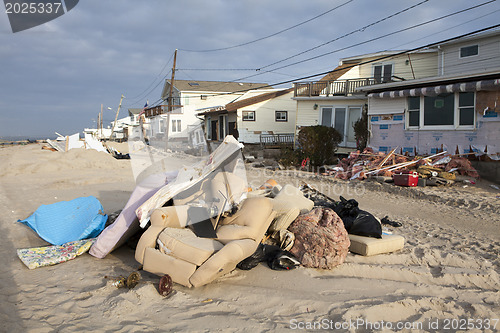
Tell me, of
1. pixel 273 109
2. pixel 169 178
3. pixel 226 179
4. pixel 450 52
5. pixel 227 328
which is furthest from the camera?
pixel 273 109

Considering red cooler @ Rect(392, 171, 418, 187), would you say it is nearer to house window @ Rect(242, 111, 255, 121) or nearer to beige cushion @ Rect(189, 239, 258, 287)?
beige cushion @ Rect(189, 239, 258, 287)

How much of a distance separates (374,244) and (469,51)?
60.1 feet

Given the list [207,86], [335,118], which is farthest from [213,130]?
[335,118]

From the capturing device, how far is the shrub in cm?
1539

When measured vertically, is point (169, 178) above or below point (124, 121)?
below

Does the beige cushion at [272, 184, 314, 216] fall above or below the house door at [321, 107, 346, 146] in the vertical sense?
below

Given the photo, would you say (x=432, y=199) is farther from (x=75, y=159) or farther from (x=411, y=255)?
(x=75, y=159)

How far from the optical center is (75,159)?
15891mm

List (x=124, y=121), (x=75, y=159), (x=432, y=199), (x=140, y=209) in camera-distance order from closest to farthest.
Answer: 1. (x=140, y=209)
2. (x=432, y=199)
3. (x=75, y=159)
4. (x=124, y=121)

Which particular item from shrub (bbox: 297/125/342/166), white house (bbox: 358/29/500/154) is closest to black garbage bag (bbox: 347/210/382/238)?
white house (bbox: 358/29/500/154)

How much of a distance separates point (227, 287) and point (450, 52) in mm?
20319

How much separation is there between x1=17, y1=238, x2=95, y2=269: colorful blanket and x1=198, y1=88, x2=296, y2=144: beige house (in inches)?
780

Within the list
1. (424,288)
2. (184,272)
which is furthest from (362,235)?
(184,272)

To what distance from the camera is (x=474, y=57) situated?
17344 millimetres
